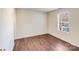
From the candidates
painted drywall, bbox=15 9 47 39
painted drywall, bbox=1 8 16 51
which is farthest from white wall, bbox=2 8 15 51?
painted drywall, bbox=15 9 47 39

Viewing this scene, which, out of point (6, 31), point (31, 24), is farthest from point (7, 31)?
point (31, 24)

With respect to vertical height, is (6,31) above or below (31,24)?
below

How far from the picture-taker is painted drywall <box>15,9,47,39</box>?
1.51 meters

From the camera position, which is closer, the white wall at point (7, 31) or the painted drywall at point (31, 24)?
the white wall at point (7, 31)

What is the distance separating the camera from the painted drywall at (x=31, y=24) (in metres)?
1.51

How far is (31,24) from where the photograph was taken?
1594 mm

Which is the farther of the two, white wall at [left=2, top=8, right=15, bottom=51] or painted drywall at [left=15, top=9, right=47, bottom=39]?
painted drywall at [left=15, top=9, right=47, bottom=39]

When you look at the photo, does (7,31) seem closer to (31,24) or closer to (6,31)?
(6,31)

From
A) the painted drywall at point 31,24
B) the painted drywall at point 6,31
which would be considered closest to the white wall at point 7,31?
the painted drywall at point 6,31

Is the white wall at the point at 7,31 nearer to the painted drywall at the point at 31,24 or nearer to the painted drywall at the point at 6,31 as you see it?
the painted drywall at the point at 6,31

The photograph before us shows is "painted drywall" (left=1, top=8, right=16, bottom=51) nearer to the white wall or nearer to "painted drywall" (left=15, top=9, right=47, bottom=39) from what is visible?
the white wall

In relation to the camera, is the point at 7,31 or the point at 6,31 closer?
the point at 6,31
